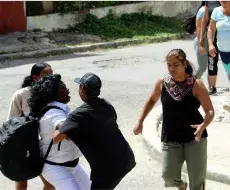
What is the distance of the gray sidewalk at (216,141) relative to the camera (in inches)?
231

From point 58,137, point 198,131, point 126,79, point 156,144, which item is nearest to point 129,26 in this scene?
point 126,79

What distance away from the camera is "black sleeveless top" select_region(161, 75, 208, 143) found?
4754 millimetres

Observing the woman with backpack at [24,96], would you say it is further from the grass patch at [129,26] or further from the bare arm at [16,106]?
the grass patch at [129,26]

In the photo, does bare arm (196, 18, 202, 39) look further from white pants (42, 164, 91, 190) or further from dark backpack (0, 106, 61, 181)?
dark backpack (0, 106, 61, 181)

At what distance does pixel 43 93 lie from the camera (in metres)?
4.43

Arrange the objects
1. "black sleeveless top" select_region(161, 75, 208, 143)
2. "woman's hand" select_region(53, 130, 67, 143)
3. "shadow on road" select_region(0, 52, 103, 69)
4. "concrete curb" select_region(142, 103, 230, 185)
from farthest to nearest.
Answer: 1. "shadow on road" select_region(0, 52, 103, 69)
2. "concrete curb" select_region(142, 103, 230, 185)
3. "black sleeveless top" select_region(161, 75, 208, 143)
4. "woman's hand" select_region(53, 130, 67, 143)

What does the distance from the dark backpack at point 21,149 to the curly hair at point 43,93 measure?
59 millimetres

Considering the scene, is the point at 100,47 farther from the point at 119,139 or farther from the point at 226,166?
the point at 119,139

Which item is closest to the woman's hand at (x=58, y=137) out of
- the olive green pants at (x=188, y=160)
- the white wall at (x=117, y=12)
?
the olive green pants at (x=188, y=160)

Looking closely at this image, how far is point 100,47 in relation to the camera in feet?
54.9

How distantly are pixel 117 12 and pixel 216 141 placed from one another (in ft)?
44.0

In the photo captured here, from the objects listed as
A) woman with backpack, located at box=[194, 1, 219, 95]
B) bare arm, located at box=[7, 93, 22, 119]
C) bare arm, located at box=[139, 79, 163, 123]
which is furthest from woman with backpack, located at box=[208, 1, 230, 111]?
bare arm, located at box=[7, 93, 22, 119]

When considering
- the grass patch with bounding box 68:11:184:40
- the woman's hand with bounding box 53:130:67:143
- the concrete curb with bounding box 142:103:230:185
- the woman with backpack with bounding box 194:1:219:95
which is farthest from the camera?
the grass patch with bounding box 68:11:184:40

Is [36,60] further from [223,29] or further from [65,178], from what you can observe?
[65,178]
